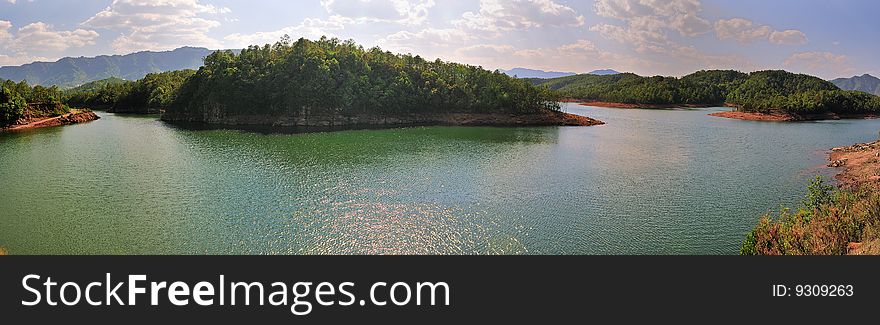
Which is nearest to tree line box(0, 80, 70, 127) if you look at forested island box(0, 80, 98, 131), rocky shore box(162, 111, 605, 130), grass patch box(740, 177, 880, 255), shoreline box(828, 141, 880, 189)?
forested island box(0, 80, 98, 131)

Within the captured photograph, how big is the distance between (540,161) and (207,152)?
30.9 meters

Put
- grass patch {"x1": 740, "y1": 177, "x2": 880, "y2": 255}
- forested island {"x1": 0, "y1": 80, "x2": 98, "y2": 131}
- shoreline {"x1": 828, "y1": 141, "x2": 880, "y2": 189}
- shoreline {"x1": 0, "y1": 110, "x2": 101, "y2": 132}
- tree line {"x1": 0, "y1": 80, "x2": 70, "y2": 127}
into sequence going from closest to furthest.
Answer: grass patch {"x1": 740, "y1": 177, "x2": 880, "y2": 255}, shoreline {"x1": 828, "y1": 141, "x2": 880, "y2": 189}, tree line {"x1": 0, "y1": 80, "x2": 70, "y2": 127}, forested island {"x1": 0, "y1": 80, "x2": 98, "y2": 131}, shoreline {"x1": 0, "y1": 110, "x2": 101, "y2": 132}

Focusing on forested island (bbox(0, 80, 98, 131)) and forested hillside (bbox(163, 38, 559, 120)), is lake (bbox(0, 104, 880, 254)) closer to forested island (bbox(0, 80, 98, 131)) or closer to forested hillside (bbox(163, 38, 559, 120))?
forested island (bbox(0, 80, 98, 131))

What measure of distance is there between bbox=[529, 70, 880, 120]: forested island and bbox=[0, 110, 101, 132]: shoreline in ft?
295

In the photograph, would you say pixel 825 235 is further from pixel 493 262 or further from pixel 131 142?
pixel 131 142

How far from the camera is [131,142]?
54.3 metres

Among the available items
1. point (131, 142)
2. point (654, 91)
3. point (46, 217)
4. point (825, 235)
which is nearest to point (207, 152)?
point (131, 142)

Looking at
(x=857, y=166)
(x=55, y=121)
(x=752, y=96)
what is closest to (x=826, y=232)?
(x=857, y=166)

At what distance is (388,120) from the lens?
83.1 metres

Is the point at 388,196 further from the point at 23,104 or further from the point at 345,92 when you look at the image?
the point at 23,104

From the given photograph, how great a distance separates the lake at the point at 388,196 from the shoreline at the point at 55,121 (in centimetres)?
2253

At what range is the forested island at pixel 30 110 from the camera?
68.8 meters

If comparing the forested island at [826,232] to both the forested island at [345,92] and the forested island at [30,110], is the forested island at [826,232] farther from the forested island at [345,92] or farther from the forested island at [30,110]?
the forested island at [30,110]

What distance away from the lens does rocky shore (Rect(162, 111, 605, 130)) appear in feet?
253
